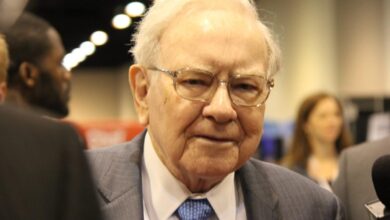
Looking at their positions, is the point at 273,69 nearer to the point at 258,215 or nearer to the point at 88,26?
the point at 258,215

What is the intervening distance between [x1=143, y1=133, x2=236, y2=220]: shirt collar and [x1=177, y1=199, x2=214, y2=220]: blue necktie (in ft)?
0.04

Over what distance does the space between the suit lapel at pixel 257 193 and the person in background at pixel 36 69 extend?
996mm

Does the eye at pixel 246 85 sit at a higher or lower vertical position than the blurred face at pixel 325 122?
higher

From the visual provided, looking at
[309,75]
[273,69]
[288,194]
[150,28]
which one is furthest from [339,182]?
[309,75]

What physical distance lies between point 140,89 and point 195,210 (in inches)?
15.0

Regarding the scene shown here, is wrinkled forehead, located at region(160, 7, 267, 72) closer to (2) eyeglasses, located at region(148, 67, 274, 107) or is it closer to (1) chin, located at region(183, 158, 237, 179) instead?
(2) eyeglasses, located at region(148, 67, 274, 107)

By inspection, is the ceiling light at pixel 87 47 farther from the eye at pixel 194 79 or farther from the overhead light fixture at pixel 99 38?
the eye at pixel 194 79

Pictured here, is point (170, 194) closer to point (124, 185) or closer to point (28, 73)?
point (124, 185)

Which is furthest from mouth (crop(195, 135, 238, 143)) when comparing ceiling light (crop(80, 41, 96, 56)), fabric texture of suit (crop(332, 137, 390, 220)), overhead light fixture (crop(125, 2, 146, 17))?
ceiling light (crop(80, 41, 96, 56))

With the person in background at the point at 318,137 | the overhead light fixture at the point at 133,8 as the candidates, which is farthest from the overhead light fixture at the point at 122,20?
the person in background at the point at 318,137

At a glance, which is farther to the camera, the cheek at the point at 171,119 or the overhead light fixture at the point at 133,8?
the overhead light fixture at the point at 133,8

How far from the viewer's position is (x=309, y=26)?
1130 centimetres

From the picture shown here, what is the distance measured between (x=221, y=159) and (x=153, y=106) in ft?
0.82

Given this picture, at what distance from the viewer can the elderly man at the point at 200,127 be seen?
1906 millimetres
